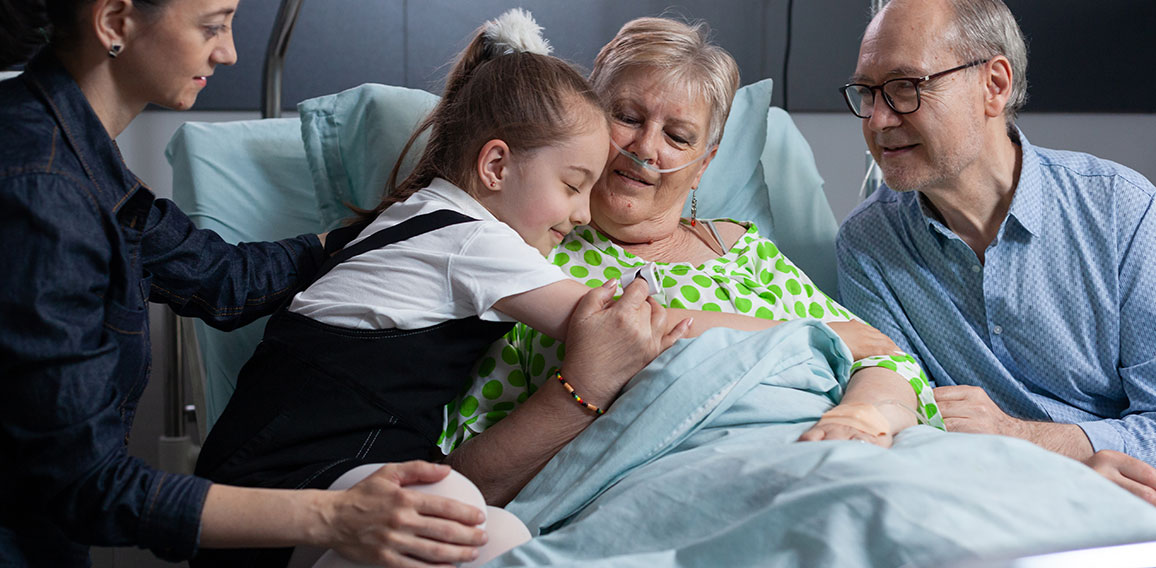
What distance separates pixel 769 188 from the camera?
2275 mm

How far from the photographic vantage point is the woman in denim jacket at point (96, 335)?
3.08ft

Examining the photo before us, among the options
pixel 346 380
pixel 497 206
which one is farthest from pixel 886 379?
pixel 346 380

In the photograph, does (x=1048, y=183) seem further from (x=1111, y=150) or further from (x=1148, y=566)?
(x=1111, y=150)

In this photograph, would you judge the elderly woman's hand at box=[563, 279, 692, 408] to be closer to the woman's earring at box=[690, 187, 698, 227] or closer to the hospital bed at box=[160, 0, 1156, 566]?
the hospital bed at box=[160, 0, 1156, 566]

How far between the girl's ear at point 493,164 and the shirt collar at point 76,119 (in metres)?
0.52

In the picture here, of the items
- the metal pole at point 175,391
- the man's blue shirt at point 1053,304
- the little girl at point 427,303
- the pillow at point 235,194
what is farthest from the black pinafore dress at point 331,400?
the man's blue shirt at point 1053,304

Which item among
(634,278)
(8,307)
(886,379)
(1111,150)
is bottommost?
(1111,150)

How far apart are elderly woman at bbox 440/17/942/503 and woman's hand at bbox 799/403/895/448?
31 millimetres

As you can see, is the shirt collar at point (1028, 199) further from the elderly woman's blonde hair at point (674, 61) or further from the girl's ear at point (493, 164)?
the girl's ear at point (493, 164)

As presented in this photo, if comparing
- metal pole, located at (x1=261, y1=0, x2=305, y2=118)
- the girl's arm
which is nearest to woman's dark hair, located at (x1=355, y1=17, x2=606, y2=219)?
the girl's arm

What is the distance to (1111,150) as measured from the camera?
11.2 ft

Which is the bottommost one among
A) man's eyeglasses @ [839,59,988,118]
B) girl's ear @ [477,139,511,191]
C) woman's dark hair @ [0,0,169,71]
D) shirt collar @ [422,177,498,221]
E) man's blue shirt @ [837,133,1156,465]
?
man's blue shirt @ [837,133,1156,465]

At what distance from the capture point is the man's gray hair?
6.01ft

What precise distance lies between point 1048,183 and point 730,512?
1.19m
